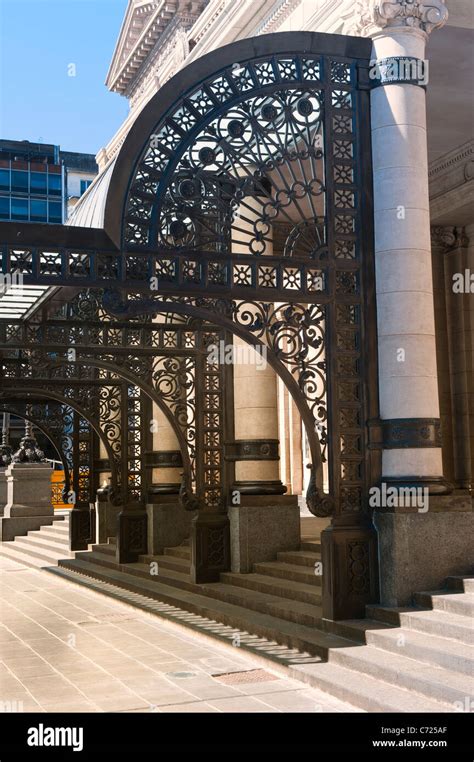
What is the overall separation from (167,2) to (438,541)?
1379cm

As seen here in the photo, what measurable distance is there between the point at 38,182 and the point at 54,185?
1270 mm

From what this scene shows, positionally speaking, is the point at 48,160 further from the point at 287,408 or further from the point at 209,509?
the point at 209,509

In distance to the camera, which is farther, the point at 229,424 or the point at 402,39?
the point at 229,424

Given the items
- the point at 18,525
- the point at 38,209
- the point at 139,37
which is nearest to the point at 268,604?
the point at 139,37

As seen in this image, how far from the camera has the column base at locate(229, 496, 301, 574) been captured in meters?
12.6

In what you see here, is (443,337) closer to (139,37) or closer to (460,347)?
(460,347)

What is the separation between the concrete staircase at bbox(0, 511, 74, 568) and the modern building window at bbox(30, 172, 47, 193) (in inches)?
2084

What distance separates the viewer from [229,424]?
1347cm

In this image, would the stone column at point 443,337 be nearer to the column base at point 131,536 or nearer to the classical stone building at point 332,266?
the classical stone building at point 332,266

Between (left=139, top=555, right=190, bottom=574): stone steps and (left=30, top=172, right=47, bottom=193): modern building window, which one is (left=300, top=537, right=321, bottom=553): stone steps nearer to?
(left=139, top=555, right=190, bottom=574): stone steps

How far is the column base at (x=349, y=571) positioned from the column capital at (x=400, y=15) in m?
4.75

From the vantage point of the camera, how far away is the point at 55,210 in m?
77.3

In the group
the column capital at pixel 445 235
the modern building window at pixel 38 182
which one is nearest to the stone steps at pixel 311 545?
the column capital at pixel 445 235
